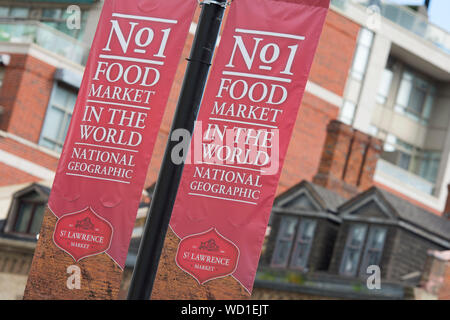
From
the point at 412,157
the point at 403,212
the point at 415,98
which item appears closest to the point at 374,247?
the point at 403,212

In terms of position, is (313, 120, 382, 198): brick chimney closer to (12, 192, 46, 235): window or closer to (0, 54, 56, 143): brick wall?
(12, 192, 46, 235): window

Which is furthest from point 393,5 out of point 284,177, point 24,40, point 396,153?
point 24,40

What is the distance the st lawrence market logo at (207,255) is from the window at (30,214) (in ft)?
62.8

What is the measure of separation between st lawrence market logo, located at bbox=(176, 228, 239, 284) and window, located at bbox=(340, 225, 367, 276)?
531 inches

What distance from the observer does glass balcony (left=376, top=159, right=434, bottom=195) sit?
143 ft

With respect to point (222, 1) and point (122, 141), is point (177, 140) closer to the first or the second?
point (222, 1)

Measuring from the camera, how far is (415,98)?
4738cm

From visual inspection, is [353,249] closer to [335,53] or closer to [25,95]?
[25,95]

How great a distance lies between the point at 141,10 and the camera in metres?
11.4

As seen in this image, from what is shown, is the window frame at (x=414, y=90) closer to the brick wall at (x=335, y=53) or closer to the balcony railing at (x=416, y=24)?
the balcony railing at (x=416, y=24)

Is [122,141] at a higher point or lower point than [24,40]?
lower

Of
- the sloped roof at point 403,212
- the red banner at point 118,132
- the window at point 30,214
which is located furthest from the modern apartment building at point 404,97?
the red banner at point 118,132

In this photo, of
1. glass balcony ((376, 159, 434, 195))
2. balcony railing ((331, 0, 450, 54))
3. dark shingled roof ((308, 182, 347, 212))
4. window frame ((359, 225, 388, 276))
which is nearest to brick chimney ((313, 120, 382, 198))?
dark shingled roof ((308, 182, 347, 212))
